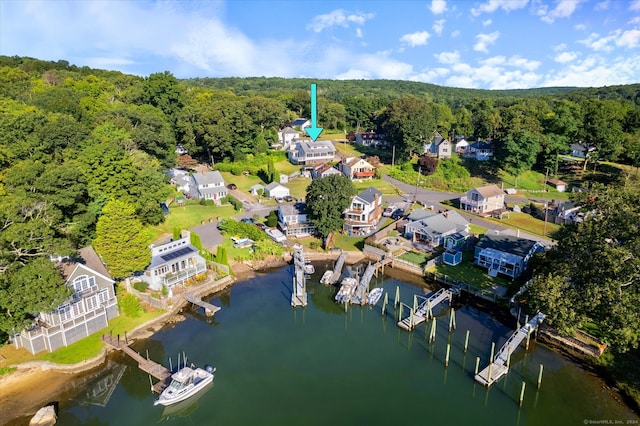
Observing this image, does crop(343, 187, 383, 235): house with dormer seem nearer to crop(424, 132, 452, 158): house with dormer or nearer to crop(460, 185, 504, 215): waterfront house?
crop(460, 185, 504, 215): waterfront house

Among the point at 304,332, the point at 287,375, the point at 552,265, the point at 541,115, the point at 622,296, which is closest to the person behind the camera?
the point at 622,296

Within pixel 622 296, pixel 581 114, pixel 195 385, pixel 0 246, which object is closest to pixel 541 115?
pixel 581 114

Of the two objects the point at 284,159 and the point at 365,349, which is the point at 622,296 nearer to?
the point at 365,349

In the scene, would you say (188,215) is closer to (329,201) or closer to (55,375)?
(329,201)

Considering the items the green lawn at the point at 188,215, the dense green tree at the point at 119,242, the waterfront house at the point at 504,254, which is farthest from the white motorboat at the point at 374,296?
the green lawn at the point at 188,215

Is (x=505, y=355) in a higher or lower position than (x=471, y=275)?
lower

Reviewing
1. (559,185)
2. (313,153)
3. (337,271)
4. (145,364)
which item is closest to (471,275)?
(337,271)
